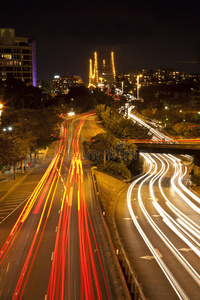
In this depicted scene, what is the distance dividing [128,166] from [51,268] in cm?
3603

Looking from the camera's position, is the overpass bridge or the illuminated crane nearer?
the overpass bridge

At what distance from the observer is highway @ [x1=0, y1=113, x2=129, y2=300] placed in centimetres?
1270

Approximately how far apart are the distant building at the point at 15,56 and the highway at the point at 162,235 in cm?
7854

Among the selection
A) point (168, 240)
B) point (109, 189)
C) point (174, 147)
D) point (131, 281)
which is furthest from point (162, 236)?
point (174, 147)

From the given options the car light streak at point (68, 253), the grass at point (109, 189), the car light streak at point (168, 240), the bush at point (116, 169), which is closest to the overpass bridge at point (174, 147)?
the bush at point (116, 169)

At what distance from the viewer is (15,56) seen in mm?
111125

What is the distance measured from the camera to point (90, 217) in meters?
22.7

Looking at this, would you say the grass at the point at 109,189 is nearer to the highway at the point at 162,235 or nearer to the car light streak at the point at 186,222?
the highway at the point at 162,235

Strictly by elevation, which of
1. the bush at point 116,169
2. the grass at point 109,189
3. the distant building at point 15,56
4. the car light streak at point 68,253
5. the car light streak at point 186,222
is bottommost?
the car light streak at point 186,222

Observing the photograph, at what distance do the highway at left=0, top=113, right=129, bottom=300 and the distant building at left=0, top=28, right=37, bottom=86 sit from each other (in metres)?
85.4

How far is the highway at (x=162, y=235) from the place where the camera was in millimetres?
14945

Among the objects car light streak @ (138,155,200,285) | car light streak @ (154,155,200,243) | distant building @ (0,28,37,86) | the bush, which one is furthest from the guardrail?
distant building @ (0,28,37,86)

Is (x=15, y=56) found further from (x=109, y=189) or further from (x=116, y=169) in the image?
(x=109, y=189)

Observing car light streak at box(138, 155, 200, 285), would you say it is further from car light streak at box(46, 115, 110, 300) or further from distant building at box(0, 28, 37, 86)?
distant building at box(0, 28, 37, 86)
